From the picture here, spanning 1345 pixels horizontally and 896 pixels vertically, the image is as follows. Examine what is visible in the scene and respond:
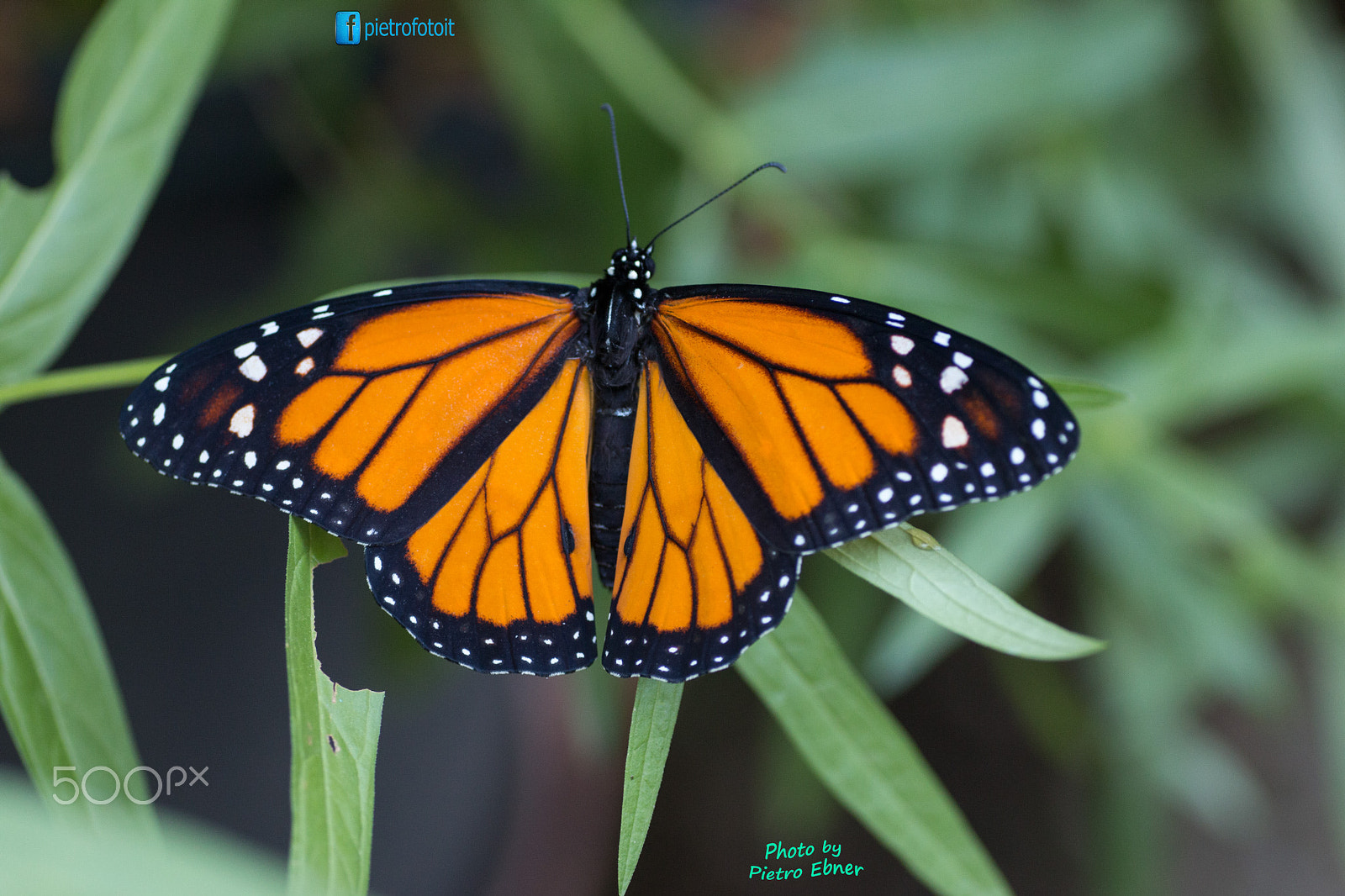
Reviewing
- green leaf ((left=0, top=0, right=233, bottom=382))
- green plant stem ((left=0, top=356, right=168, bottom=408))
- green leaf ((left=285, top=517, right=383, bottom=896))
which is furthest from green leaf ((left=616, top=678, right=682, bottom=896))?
green leaf ((left=0, top=0, right=233, bottom=382))

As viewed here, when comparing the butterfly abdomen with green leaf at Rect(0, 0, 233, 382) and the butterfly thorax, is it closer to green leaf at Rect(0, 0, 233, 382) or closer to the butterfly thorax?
the butterfly thorax

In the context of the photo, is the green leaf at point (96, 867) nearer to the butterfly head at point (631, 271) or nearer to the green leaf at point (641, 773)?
the green leaf at point (641, 773)

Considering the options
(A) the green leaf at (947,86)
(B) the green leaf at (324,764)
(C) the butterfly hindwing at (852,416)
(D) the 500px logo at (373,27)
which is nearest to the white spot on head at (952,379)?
(C) the butterfly hindwing at (852,416)

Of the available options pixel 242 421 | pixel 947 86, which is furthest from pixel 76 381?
pixel 947 86

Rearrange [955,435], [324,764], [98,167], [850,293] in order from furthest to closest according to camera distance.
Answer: [850,293] → [98,167] → [955,435] → [324,764]

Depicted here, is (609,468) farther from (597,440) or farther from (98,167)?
(98,167)

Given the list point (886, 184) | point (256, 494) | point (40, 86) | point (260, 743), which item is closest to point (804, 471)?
point (256, 494)

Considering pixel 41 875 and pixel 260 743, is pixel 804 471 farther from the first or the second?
pixel 260 743
